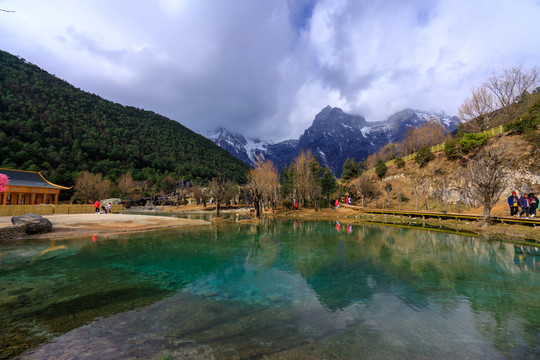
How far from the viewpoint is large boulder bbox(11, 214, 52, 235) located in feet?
53.8

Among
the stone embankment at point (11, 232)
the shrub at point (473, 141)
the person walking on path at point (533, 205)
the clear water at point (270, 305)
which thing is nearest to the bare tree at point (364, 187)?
the shrub at point (473, 141)

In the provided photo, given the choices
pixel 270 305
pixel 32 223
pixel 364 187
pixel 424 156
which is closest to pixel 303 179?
pixel 364 187

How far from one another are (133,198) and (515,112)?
9338 cm

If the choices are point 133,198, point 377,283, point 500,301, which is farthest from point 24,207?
point 133,198

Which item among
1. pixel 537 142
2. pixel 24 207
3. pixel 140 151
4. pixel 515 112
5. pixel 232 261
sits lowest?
pixel 232 261

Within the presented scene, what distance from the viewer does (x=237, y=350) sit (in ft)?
13.7

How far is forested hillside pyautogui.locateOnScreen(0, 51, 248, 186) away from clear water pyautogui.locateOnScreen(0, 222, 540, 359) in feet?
225

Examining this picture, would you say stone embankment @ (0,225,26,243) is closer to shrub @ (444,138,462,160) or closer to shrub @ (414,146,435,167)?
shrub @ (444,138,462,160)

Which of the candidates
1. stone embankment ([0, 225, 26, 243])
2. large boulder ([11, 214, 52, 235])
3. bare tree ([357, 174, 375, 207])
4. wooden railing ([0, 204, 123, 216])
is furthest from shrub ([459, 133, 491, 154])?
wooden railing ([0, 204, 123, 216])

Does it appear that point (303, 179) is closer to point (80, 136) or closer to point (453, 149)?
point (453, 149)

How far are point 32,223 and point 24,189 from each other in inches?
1011

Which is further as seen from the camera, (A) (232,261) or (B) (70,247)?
(B) (70,247)

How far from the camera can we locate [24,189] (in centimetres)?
3369

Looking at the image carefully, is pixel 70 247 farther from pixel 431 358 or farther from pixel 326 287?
pixel 431 358
